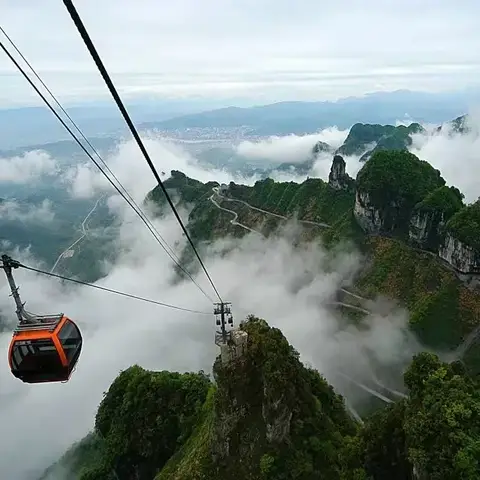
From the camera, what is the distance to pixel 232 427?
112 ft

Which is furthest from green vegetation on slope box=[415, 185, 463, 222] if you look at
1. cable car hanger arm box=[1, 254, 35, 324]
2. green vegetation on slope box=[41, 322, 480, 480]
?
cable car hanger arm box=[1, 254, 35, 324]

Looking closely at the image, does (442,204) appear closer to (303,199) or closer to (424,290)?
(424,290)

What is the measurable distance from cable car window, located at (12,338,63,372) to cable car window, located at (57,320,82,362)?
0.37 meters

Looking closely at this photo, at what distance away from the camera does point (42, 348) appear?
14.8 meters

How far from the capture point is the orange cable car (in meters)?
14.6

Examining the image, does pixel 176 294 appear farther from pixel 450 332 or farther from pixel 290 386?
pixel 290 386

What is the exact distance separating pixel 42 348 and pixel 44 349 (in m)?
0.07

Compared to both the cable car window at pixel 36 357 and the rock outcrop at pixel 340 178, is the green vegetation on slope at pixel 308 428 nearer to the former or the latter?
the cable car window at pixel 36 357

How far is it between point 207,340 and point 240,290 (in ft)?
37.9

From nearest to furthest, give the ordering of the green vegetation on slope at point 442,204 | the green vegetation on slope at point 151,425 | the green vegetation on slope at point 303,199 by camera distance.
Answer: the green vegetation on slope at point 151,425
the green vegetation on slope at point 442,204
the green vegetation on slope at point 303,199

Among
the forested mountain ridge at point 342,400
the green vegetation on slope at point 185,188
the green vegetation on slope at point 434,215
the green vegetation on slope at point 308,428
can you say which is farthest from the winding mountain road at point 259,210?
the green vegetation on slope at point 308,428

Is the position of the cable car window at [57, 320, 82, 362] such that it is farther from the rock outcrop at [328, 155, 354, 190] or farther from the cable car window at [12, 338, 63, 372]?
the rock outcrop at [328, 155, 354, 190]

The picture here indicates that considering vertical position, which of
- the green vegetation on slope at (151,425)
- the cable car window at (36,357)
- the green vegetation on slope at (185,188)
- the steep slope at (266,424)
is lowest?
the green vegetation on slope at (151,425)

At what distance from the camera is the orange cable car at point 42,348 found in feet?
47.8
